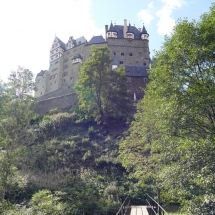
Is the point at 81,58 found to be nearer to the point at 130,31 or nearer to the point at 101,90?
the point at 130,31

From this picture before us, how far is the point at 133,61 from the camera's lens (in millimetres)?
50406

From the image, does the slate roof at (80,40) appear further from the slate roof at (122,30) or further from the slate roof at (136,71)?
the slate roof at (136,71)

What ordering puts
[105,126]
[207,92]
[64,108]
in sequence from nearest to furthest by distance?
1. [207,92]
2. [105,126]
3. [64,108]

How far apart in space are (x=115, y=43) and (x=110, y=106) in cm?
2339

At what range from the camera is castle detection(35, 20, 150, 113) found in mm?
43125

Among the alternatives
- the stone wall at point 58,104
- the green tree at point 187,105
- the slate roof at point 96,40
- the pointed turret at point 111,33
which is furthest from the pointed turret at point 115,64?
the green tree at point 187,105

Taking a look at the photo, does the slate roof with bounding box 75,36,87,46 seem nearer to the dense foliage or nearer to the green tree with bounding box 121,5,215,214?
the dense foliage

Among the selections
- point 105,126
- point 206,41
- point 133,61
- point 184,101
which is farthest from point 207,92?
point 133,61

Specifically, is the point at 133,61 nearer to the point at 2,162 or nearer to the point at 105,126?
the point at 105,126

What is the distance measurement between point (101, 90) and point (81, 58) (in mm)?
24692

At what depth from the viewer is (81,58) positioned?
53.5 metres

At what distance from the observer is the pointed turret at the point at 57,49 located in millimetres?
59672

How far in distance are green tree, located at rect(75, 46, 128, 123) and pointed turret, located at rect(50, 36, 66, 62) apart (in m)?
30.0

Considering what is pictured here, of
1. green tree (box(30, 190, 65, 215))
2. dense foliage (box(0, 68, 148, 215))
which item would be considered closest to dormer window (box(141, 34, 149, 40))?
dense foliage (box(0, 68, 148, 215))
